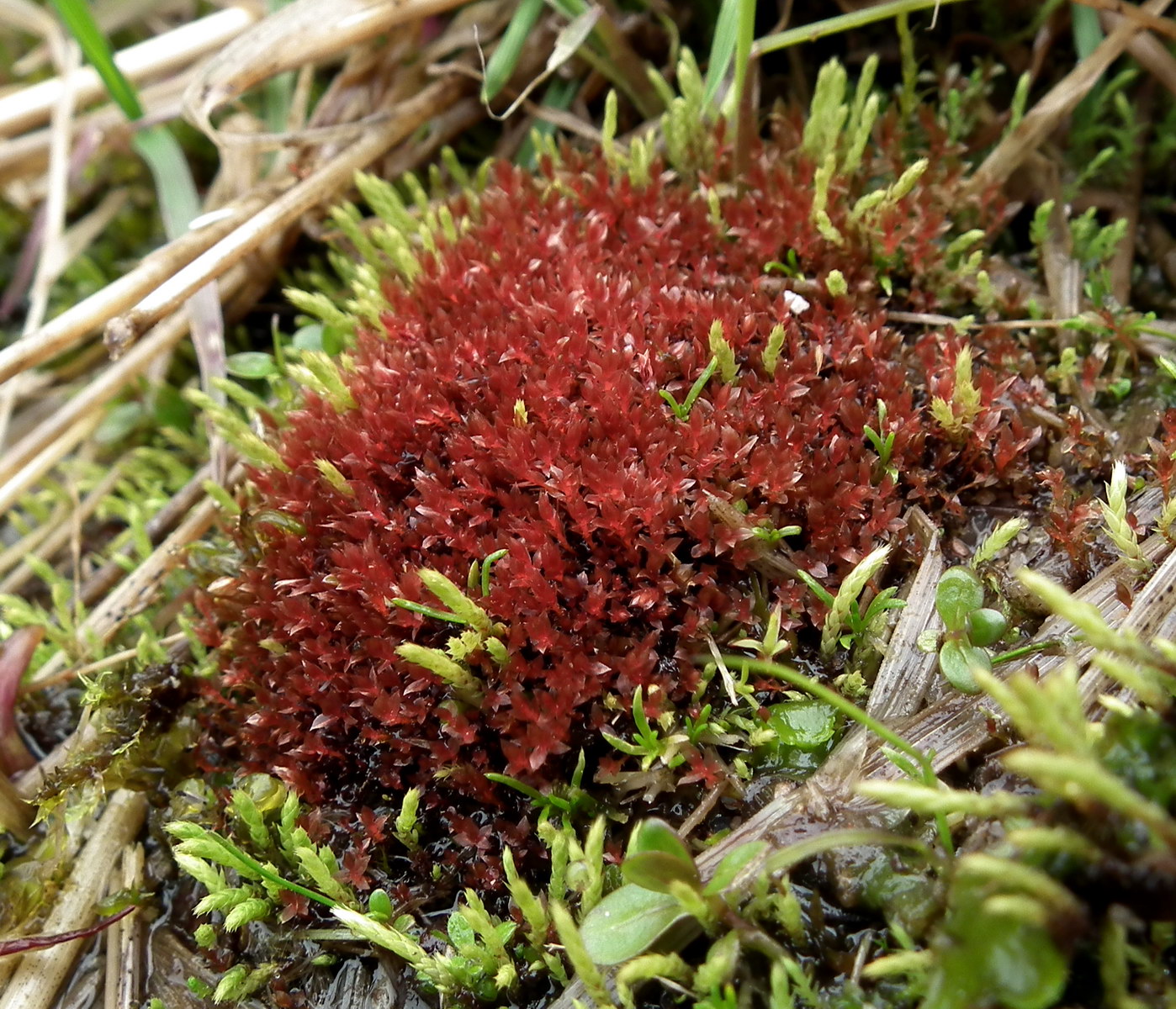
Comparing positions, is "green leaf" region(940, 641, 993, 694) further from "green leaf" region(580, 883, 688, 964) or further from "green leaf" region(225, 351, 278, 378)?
"green leaf" region(225, 351, 278, 378)

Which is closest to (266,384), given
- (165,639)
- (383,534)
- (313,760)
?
(165,639)

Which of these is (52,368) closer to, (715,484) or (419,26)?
(419,26)

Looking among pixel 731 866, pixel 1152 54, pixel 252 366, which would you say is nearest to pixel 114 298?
pixel 252 366

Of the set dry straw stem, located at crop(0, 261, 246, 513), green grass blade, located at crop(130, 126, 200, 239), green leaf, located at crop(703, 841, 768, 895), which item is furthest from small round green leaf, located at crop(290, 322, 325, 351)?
green leaf, located at crop(703, 841, 768, 895)

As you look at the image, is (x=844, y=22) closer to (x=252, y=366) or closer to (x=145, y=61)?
(x=252, y=366)

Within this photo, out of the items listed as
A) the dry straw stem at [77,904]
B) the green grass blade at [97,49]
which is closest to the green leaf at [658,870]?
the dry straw stem at [77,904]

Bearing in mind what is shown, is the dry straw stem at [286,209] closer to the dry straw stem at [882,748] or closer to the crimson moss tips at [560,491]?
the crimson moss tips at [560,491]

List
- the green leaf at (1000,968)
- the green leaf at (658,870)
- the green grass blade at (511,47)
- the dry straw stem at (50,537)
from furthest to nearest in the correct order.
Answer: the dry straw stem at (50,537), the green grass blade at (511,47), the green leaf at (658,870), the green leaf at (1000,968)
